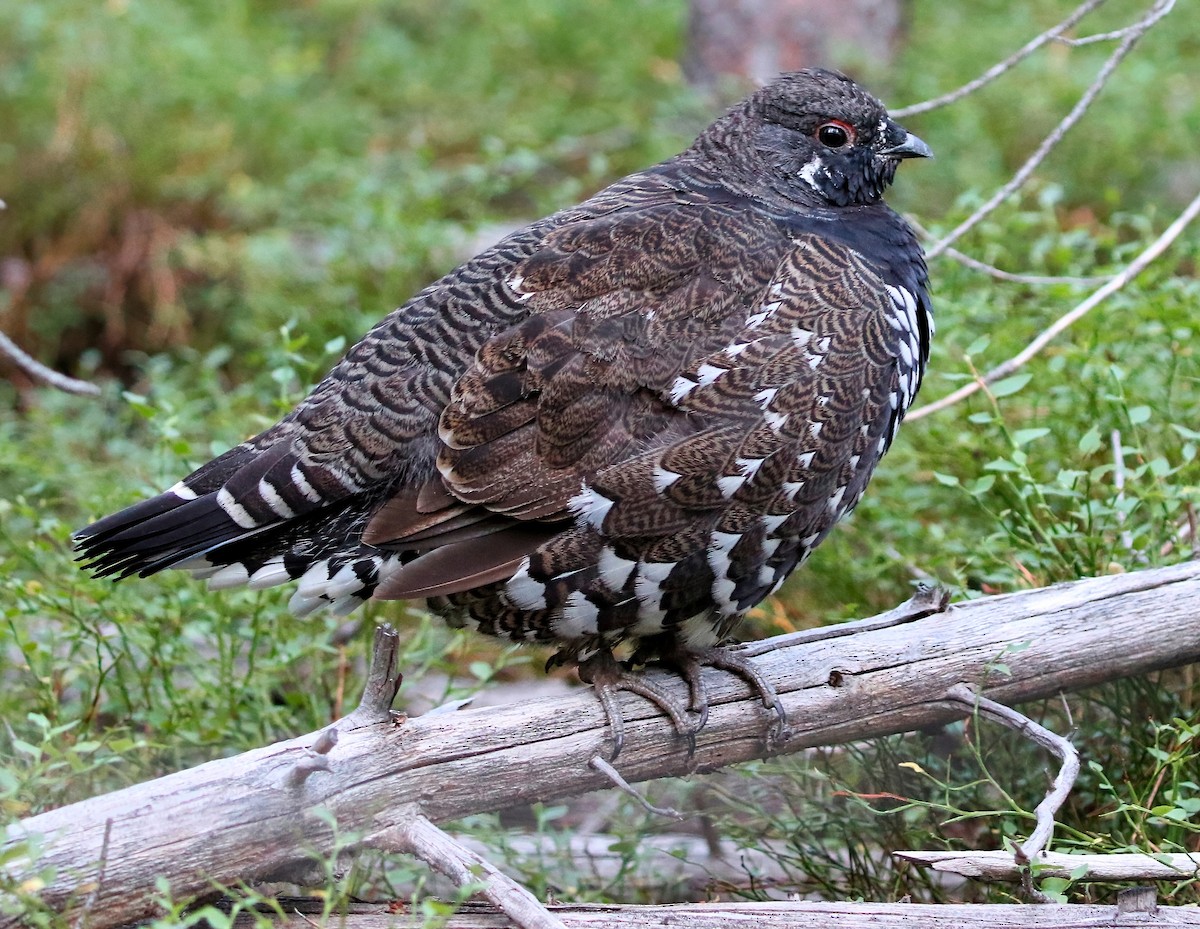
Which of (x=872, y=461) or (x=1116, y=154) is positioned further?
(x=1116, y=154)

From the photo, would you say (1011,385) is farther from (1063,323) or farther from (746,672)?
(746,672)

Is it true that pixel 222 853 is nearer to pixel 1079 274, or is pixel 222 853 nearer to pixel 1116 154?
pixel 1079 274

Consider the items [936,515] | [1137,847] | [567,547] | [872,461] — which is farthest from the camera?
[936,515]

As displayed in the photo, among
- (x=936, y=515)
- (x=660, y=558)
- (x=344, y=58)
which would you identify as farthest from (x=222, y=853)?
(x=344, y=58)

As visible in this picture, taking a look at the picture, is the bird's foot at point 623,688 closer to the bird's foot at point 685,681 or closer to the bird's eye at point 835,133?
the bird's foot at point 685,681

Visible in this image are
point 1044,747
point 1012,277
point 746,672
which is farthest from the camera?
point 1012,277

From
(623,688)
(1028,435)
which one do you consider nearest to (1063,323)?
(1028,435)

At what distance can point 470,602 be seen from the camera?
3.39 meters

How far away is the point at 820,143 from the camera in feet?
12.8

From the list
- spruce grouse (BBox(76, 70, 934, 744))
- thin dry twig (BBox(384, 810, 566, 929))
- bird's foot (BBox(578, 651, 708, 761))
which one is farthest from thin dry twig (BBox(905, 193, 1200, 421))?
thin dry twig (BBox(384, 810, 566, 929))

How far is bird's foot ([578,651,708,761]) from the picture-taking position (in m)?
3.31

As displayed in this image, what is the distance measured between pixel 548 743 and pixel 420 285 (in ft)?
12.5

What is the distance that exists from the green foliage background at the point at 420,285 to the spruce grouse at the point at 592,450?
0.50 meters

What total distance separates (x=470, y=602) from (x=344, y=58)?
8.18 metres
